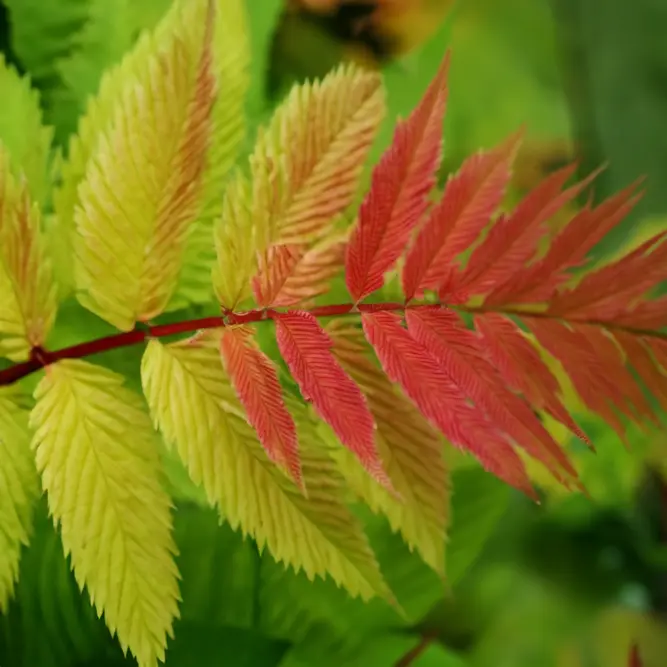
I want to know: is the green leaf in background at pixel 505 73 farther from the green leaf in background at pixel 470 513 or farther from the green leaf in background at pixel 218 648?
the green leaf in background at pixel 218 648

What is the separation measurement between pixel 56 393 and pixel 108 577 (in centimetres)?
6

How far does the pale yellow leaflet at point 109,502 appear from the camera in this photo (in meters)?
0.23

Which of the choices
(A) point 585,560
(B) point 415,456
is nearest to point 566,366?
(B) point 415,456

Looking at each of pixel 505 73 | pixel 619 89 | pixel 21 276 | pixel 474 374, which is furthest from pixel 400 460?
pixel 619 89

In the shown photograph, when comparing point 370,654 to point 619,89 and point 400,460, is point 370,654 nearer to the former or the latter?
point 400,460

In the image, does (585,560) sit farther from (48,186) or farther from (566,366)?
(48,186)

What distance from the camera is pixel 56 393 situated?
9.6 inches

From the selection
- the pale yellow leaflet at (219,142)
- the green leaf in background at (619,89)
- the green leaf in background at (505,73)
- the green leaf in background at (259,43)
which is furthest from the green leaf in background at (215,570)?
the green leaf in background at (619,89)

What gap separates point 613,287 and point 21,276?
0.22m

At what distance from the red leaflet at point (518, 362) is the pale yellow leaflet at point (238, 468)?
0.24 feet

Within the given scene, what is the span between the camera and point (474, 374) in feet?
0.81

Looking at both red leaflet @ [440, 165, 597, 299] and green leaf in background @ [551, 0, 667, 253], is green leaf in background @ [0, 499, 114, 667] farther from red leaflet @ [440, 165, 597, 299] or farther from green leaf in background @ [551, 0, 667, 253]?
green leaf in background @ [551, 0, 667, 253]

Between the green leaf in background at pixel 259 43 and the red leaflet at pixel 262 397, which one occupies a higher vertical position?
the green leaf in background at pixel 259 43

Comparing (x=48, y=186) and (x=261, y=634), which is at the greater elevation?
(x=48, y=186)
